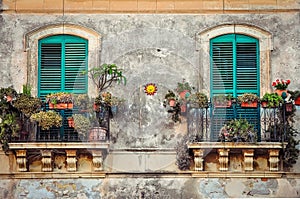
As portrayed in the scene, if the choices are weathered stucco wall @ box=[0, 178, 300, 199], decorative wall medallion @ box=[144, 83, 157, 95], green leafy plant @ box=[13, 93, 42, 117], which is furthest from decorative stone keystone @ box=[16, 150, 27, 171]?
decorative wall medallion @ box=[144, 83, 157, 95]

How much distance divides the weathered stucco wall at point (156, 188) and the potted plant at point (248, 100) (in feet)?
4.46

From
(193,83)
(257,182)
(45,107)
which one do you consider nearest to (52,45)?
(45,107)

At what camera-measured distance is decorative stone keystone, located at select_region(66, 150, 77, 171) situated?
19.2 meters

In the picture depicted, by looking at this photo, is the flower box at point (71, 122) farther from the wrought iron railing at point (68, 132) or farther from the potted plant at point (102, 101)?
the potted plant at point (102, 101)

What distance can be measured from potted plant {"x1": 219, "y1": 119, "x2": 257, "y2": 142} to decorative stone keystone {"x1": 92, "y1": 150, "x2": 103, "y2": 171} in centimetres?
221

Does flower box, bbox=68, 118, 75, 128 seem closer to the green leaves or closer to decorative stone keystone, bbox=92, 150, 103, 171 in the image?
decorative stone keystone, bbox=92, 150, 103, 171

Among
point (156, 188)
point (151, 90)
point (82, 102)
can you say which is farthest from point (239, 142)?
point (82, 102)

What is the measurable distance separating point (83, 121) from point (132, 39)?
2.05 metres

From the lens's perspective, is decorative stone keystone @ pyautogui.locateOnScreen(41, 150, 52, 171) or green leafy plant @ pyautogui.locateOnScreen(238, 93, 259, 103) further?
green leafy plant @ pyautogui.locateOnScreen(238, 93, 259, 103)

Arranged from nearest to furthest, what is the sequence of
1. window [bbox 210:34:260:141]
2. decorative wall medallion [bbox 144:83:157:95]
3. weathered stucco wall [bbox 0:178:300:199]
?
1. weathered stucco wall [bbox 0:178:300:199]
2. decorative wall medallion [bbox 144:83:157:95]
3. window [bbox 210:34:260:141]

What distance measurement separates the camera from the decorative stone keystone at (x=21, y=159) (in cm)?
1920

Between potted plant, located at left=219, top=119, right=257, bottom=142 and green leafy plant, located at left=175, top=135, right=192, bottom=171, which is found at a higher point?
potted plant, located at left=219, top=119, right=257, bottom=142

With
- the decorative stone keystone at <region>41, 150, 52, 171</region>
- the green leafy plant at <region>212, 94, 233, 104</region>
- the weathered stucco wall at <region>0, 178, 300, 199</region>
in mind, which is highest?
the green leafy plant at <region>212, 94, 233, 104</region>

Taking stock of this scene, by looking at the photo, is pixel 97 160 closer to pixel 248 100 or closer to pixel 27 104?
pixel 27 104
